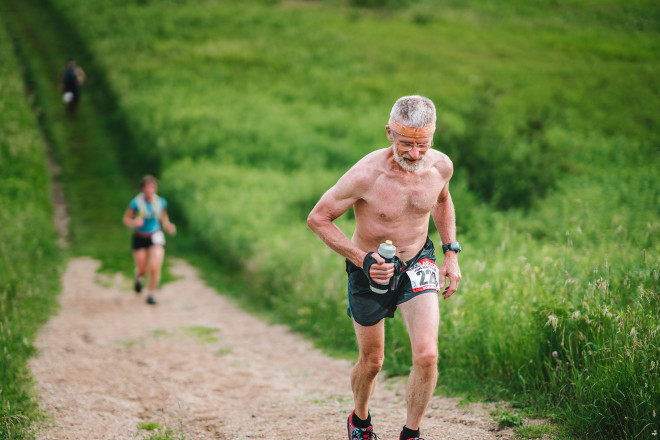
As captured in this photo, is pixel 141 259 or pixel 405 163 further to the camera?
pixel 141 259

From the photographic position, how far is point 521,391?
216 inches

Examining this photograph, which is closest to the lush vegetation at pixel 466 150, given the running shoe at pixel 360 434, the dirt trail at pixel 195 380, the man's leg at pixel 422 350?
the dirt trail at pixel 195 380

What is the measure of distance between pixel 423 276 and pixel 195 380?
12.7ft

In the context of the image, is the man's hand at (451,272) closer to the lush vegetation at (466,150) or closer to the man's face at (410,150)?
the man's face at (410,150)

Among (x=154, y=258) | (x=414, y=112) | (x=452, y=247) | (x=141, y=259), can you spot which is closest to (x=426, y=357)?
(x=452, y=247)

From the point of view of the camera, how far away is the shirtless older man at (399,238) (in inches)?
162

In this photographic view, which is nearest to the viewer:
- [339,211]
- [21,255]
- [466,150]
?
[339,211]

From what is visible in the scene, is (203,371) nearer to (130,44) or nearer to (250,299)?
(250,299)

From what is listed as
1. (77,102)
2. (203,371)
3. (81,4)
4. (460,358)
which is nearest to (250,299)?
(203,371)

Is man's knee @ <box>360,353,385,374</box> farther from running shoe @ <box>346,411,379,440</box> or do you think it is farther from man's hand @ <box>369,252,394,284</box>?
man's hand @ <box>369,252,394,284</box>

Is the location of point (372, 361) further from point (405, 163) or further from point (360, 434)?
point (405, 163)

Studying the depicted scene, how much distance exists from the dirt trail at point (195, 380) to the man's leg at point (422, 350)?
83 cm

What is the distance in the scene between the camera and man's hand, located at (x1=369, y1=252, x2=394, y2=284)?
405 cm

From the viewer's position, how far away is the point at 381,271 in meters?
4.06
